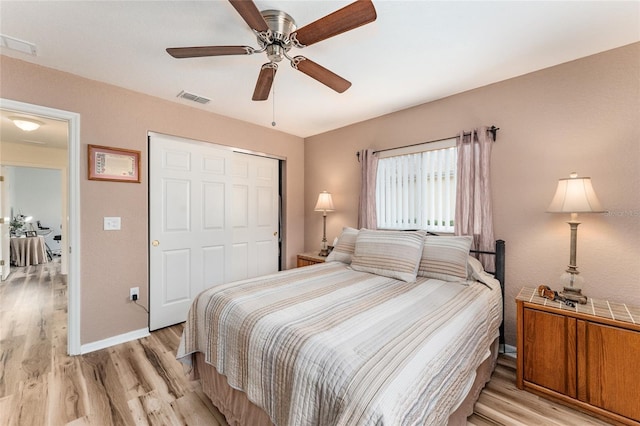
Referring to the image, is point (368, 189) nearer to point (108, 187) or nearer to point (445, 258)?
point (445, 258)

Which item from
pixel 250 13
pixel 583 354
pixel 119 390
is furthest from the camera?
pixel 119 390

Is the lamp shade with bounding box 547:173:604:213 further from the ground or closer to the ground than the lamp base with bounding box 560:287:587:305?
further from the ground

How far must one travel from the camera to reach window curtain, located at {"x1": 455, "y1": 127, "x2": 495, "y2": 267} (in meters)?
2.38

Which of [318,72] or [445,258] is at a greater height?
[318,72]

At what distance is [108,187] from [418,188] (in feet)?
10.3

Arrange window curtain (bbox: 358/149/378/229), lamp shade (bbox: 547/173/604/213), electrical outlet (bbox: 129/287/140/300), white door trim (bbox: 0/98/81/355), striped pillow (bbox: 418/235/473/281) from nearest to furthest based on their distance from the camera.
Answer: lamp shade (bbox: 547/173/604/213)
striped pillow (bbox: 418/235/473/281)
white door trim (bbox: 0/98/81/355)
electrical outlet (bbox: 129/287/140/300)
window curtain (bbox: 358/149/378/229)

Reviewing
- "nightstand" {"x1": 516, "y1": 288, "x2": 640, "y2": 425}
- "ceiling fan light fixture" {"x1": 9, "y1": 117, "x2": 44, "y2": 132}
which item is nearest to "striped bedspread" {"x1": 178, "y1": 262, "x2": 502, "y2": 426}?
"nightstand" {"x1": 516, "y1": 288, "x2": 640, "y2": 425}

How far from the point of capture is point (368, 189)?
128 inches

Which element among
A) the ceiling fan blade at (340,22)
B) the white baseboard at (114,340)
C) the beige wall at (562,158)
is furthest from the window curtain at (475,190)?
the white baseboard at (114,340)

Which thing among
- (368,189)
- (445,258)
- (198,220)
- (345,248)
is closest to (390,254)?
(445,258)

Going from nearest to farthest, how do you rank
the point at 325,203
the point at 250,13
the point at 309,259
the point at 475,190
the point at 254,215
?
1. the point at 250,13
2. the point at 475,190
3. the point at 309,259
4. the point at 325,203
5. the point at 254,215

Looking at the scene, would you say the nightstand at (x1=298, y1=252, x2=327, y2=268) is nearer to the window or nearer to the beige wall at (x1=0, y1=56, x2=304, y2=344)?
the window

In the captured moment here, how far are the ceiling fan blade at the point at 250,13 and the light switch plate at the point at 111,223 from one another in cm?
225

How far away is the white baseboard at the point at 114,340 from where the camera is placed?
234 cm
